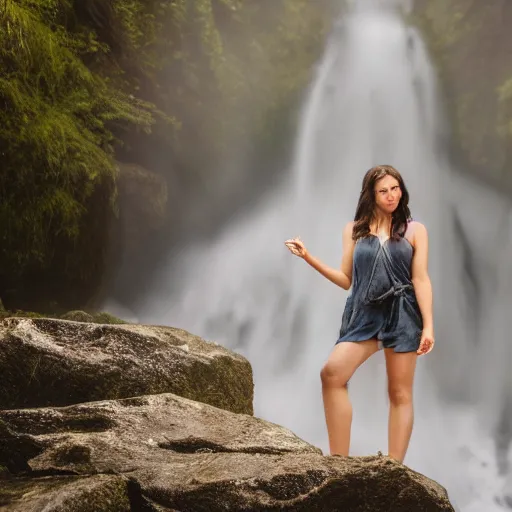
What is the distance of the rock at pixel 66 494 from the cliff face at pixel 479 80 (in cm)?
1364

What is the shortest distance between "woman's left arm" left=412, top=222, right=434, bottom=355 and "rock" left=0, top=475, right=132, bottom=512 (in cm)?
133

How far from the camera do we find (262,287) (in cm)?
1188

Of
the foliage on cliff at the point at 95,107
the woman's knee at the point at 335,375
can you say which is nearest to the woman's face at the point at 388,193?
the woman's knee at the point at 335,375

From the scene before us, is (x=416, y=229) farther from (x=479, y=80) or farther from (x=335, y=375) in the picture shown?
(x=479, y=80)

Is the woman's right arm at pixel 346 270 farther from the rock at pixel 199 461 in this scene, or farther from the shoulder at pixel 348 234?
the rock at pixel 199 461

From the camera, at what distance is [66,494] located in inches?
75.9

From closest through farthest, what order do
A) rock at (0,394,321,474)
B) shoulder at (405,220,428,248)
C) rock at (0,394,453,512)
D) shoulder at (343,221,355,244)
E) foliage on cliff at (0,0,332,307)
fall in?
1. rock at (0,394,453,512)
2. rock at (0,394,321,474)
3. shoulder at (405,220,428,248)
4. shoulder at (343,221,355,244)
5. foliage on cliff at (0,0,332,307)

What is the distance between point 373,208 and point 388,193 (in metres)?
0.11

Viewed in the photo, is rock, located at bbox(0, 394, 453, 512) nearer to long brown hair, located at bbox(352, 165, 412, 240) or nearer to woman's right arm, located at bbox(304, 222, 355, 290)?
woman's right arm, located at bbox(304, 222, 355, 290)

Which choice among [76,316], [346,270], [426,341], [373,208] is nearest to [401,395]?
[426,341]

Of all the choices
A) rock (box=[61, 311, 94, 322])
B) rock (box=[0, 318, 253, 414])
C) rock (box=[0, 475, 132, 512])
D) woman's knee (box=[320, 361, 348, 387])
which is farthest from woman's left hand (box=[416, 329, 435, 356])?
rock (box=[61, 311, 94, 322])

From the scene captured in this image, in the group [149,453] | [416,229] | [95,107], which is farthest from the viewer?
[95,107]

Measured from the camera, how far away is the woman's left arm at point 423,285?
2617mm

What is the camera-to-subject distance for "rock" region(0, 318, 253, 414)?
116 inches
